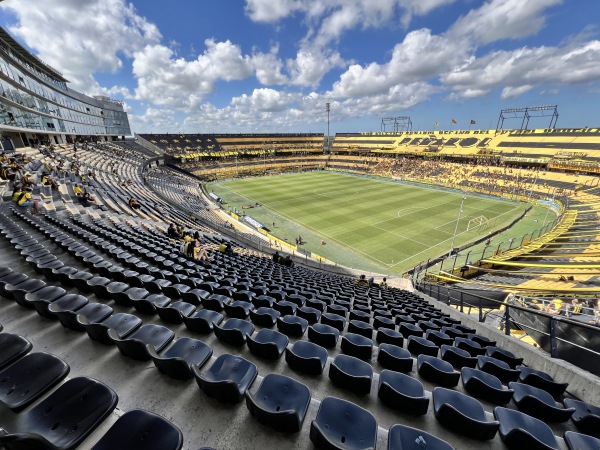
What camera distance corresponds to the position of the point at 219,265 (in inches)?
489

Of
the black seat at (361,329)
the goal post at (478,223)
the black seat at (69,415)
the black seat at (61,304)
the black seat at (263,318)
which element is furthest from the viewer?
the goal post at (478,223)

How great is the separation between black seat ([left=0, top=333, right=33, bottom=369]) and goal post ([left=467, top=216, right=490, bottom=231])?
126 ft

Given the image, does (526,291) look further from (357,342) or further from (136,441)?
(136,441)

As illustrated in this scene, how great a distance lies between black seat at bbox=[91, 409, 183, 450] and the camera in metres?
2.13

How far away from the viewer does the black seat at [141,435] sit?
84.0 inches

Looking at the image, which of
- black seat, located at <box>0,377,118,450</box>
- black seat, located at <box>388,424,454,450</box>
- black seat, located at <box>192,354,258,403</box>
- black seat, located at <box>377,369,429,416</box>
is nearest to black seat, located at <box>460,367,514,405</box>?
black seat, located at <box>377,369,429,416</box>

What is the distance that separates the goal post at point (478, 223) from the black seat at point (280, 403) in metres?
36.5

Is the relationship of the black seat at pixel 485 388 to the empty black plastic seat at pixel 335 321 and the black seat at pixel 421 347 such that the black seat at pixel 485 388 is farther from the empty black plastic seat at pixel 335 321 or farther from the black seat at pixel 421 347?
the empty black plastic seat at pixel 335 321

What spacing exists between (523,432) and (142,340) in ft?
16.3

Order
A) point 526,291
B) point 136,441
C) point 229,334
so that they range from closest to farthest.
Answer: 1. point 136,441
2. point 229,334
3. point 526,291

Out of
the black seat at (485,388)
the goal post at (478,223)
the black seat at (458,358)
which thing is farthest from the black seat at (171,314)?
the goal post at (478,223)

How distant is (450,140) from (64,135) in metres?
92.8

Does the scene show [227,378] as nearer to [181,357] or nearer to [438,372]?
[181,357]

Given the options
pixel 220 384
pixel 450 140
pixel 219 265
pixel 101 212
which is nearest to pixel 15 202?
pixel 101 212
